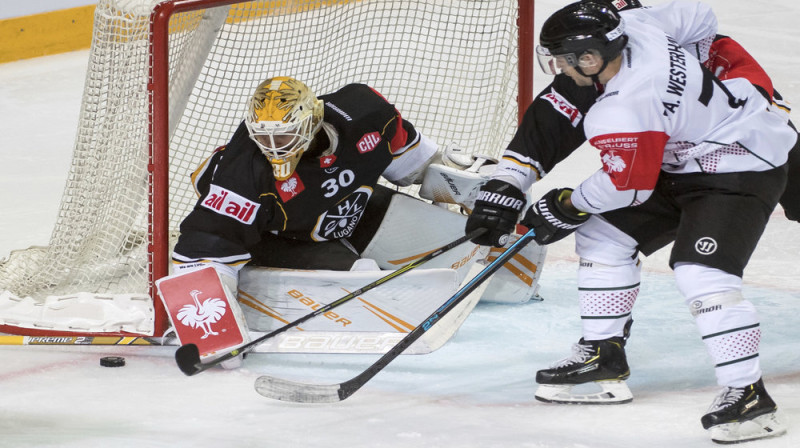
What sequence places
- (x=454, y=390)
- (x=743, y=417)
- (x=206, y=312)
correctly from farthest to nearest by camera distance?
(x=206, y=312) → (x=454, y=390) → (x=743, y=417)

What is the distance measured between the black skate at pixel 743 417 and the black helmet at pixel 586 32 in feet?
2.65

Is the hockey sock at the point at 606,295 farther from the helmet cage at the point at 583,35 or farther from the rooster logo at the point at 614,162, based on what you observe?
the helmet cage at the point at 583,35

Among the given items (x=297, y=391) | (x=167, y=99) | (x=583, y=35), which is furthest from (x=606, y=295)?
(x=167, y=99)

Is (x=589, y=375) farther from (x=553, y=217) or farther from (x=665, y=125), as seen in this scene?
(x=665, y=125)

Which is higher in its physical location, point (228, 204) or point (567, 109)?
point (567, 109)

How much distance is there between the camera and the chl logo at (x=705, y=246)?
8.34ft

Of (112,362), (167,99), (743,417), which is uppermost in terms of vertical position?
(167,99)

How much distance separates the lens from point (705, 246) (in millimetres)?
2549

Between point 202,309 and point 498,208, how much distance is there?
0.85 m

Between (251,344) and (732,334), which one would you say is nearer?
(732,334)

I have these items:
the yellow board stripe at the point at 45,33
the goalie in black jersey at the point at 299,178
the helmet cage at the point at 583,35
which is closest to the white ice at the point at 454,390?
the goalie in black jersey at the point at 299,178

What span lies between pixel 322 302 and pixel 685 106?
4.06ft

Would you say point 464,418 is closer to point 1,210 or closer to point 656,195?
point 656,195

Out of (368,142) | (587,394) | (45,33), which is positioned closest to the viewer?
(587,394)
